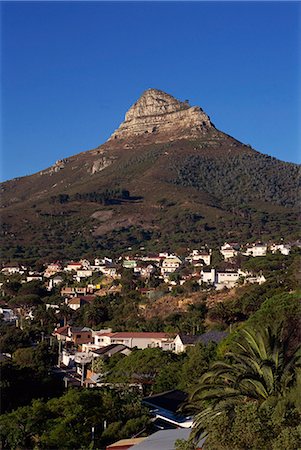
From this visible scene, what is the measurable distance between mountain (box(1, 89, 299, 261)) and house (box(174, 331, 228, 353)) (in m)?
33.4

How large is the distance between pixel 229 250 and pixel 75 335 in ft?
79.1

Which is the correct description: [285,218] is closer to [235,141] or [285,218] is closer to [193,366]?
[235,141]

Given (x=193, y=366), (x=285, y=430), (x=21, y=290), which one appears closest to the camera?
(x=285, y=430)

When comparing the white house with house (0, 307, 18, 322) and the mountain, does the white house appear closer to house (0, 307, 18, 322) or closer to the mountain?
house (0, 307, 18, 322)

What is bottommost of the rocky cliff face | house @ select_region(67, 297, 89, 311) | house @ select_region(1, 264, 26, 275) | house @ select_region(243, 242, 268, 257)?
house @ select_region(67, 297, 89, 311)

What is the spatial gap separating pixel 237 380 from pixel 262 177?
86.2 m

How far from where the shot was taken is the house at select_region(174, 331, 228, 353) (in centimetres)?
2737

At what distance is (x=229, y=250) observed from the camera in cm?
5834

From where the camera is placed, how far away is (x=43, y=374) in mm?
20141

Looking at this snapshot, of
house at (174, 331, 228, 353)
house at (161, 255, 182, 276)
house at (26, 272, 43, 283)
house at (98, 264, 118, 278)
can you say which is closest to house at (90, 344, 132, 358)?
house at (174, 331, 228, 353)

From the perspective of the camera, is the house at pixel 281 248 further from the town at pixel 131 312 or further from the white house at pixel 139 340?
the white house at pixel 139 340

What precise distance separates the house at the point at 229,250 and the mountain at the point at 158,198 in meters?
4.35

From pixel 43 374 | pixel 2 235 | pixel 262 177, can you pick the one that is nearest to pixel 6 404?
pixel 43 374

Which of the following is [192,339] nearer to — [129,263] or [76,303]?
[76,303]
